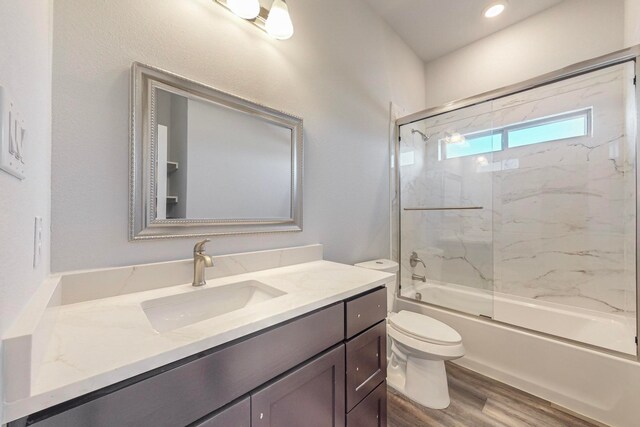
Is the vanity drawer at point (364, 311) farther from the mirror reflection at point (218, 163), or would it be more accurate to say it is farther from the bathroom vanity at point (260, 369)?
the mirror reflection at point (218, 163)

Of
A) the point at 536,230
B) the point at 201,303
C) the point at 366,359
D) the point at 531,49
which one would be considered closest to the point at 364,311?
the point at 366,359

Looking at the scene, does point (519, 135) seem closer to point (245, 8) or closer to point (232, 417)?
point (245, 8)

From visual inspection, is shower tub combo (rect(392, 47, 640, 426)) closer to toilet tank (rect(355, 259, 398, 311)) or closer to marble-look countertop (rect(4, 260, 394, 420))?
toilet tank (rect(355, 259, 398, 311))

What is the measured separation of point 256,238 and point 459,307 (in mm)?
1799

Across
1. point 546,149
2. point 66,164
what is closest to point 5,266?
point 66,164

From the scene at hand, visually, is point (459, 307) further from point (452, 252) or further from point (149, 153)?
point (149, 153)

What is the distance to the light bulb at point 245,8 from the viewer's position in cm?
113

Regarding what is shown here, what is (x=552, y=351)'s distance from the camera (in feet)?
5.11

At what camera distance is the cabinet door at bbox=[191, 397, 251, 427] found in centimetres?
59

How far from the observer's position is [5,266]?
0.39 metres

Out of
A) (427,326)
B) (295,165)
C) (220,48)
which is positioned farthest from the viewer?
(427,326)

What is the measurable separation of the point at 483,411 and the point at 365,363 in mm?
979

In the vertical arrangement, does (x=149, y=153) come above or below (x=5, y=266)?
above

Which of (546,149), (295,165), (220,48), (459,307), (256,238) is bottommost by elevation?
(459,307)
